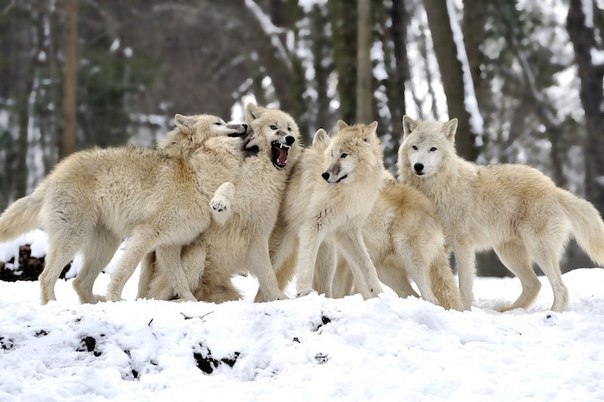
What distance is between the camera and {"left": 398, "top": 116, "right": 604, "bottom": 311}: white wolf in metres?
7.98

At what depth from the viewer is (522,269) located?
8664 mm

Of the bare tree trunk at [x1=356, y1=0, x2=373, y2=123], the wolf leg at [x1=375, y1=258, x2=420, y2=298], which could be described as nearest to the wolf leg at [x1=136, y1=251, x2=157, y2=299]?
the wolf leg at [x1=375, y1=258, x2=420, y2=298]

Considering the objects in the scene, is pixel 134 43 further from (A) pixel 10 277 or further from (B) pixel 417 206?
(B) pixel 417 206

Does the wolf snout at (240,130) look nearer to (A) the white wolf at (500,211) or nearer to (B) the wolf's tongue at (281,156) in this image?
(B) the wolf's tongue at (281,156)

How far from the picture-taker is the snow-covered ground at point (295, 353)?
4660 mm

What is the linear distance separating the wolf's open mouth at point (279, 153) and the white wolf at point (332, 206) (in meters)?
0.16

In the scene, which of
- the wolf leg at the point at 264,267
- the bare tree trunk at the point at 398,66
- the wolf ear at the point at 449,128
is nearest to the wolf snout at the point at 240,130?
the wolf leg at the point at 264,267

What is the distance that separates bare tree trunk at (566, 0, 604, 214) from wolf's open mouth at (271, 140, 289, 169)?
13132 millimetres

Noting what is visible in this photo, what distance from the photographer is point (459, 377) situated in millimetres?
4742

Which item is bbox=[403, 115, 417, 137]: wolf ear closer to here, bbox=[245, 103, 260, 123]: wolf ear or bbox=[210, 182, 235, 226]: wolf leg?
bbox=[245, 103, 260, 123]: wolf ear

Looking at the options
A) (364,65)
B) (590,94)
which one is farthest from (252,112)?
(590,94)

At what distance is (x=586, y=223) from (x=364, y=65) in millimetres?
7883

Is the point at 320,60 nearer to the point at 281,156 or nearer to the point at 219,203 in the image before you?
the point at 281,156

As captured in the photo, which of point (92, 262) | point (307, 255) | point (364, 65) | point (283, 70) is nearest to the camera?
point (307, 255)
